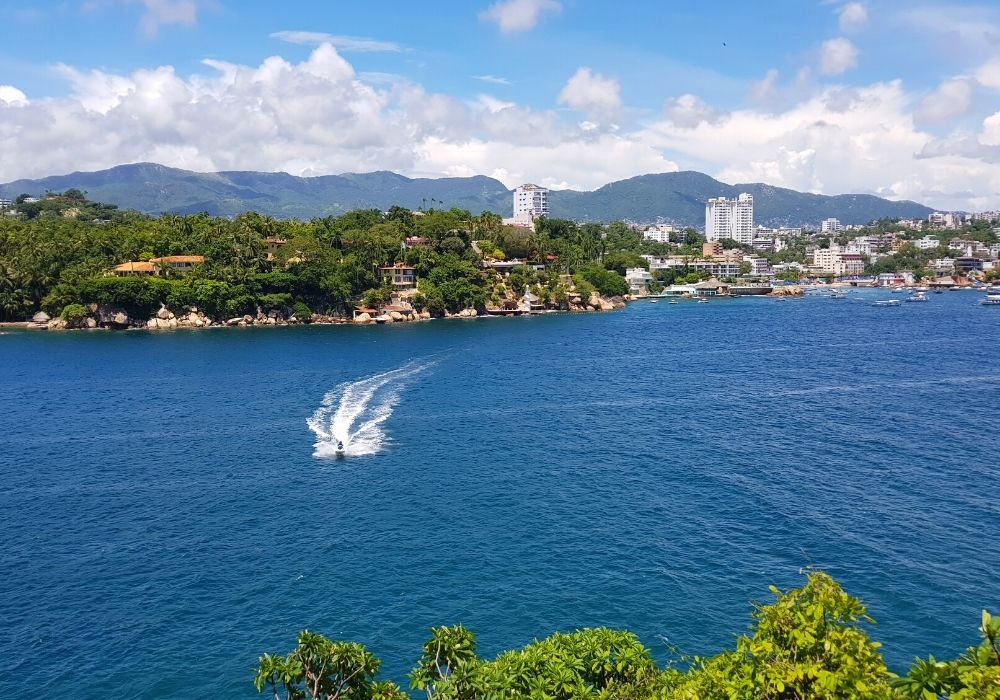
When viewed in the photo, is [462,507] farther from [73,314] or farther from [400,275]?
[73,314]

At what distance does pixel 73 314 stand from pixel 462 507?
91716mm

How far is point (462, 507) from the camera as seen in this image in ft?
116

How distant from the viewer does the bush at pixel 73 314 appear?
103625 mm

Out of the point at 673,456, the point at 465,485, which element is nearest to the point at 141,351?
the point at 465,485

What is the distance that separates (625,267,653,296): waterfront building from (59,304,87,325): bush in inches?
4540

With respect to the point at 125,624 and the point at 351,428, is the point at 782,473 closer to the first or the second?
the point at 351,428

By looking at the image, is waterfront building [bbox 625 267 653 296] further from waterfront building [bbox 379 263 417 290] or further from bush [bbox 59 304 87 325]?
bush [bbox 59 304 87 325]

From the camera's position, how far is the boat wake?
4503 centimetres

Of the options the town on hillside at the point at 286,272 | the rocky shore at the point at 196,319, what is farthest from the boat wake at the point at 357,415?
the town on hillside at the point at 286,272

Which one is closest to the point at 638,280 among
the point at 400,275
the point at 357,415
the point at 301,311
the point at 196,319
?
the point at 400,275

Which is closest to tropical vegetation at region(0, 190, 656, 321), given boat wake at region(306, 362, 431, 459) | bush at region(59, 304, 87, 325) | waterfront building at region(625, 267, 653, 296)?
bush at region(59, 304, 87, 325)

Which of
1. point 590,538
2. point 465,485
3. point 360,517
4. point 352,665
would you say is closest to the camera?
point 352,665

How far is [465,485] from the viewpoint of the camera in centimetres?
3828

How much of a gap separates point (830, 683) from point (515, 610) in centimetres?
1606
